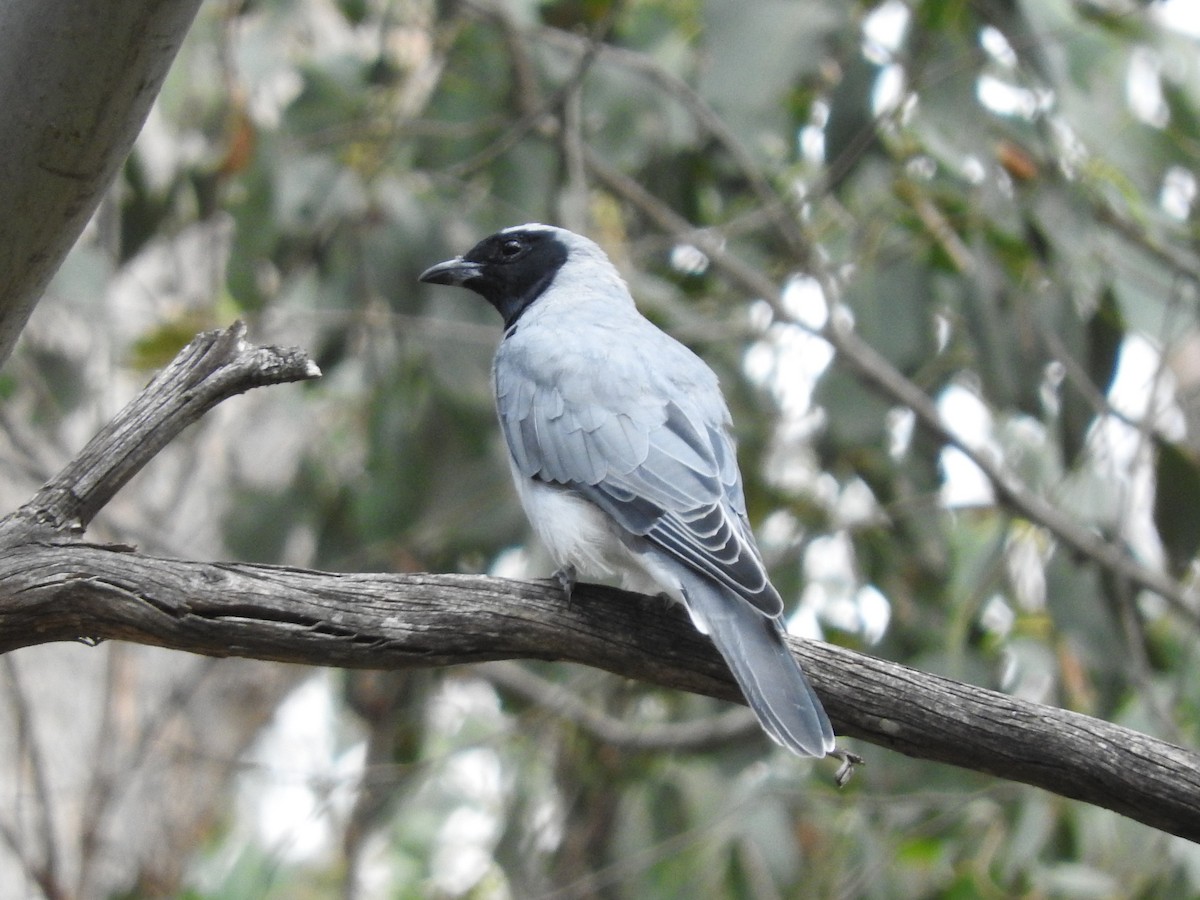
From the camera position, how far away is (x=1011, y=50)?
4379 millimetres

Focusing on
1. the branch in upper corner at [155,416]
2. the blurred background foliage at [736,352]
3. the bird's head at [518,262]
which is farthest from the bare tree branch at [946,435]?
the branch in upper corner at [155,416]

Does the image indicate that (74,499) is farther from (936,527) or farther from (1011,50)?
(936,527)

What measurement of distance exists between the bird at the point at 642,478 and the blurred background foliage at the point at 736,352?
1.13 m

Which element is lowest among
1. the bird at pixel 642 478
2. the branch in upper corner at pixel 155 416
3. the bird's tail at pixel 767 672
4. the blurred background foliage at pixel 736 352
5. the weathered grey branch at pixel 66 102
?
the blurred background foliage at pixel 736 352

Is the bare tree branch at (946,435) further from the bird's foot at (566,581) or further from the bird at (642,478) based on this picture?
the bird's foot at (566,581)

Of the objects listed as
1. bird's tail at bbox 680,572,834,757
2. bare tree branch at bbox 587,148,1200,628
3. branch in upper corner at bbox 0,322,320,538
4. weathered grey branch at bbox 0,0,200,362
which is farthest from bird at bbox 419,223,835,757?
weathered grey branch at bbox 0,0,200,362

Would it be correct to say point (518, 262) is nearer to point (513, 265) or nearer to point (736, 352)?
point (513, 265)

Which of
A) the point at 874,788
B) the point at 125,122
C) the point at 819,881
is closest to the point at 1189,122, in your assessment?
the point at 874,788

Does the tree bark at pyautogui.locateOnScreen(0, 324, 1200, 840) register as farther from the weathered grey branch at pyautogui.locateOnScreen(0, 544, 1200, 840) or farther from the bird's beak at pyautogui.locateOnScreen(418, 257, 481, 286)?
the bird's beak at pyautogui.locateOnScreen(418, 257, 481, 286)

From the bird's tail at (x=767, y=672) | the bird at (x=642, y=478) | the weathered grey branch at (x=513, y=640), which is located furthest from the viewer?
the bird at (x=642, y=478)

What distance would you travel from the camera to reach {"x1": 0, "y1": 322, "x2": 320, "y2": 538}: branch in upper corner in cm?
245

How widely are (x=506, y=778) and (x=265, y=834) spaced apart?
3379 mm

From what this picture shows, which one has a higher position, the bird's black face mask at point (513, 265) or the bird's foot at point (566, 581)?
the bird's foot at point (566, 581)

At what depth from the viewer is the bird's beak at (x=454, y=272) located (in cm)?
439
